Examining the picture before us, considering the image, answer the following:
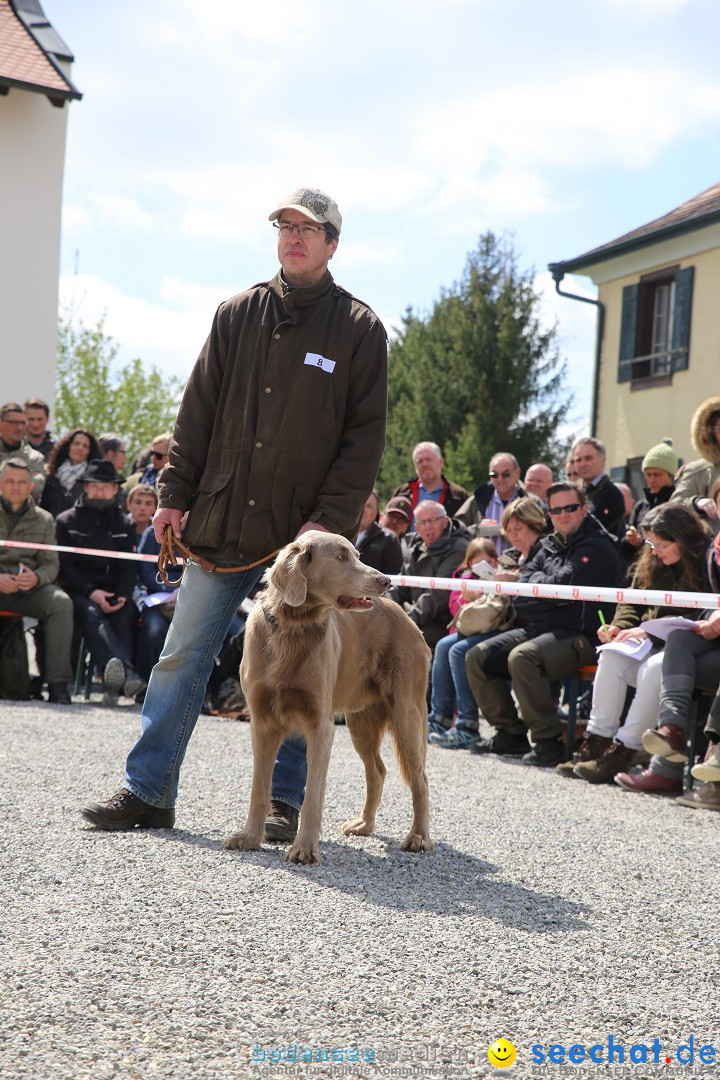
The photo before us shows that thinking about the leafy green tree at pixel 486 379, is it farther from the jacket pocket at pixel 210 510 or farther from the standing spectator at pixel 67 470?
the jacket pocket at pixel 210 510

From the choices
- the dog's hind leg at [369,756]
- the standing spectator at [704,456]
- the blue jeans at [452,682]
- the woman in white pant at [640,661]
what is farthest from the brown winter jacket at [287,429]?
the standing spectator at [704,456]

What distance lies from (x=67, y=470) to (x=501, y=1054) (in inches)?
A: 406

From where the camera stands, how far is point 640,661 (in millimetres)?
8141

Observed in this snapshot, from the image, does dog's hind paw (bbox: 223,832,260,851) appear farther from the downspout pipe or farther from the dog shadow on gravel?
the downspout pipe

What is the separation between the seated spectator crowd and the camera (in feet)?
25.9

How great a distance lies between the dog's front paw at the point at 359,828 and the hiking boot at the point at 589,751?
9.60ft

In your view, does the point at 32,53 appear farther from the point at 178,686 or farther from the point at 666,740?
the point at 178,686

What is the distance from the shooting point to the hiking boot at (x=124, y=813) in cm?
511

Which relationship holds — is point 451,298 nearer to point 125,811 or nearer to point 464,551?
point 464,551

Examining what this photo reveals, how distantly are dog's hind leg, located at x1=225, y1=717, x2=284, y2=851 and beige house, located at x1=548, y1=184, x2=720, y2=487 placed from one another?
16.6 m

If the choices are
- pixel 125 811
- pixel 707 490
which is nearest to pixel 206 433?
pixel 125 811

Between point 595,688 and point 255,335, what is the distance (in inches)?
164

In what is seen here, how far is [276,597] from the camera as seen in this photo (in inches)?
196

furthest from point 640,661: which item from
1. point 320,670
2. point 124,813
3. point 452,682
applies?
point 124,813
